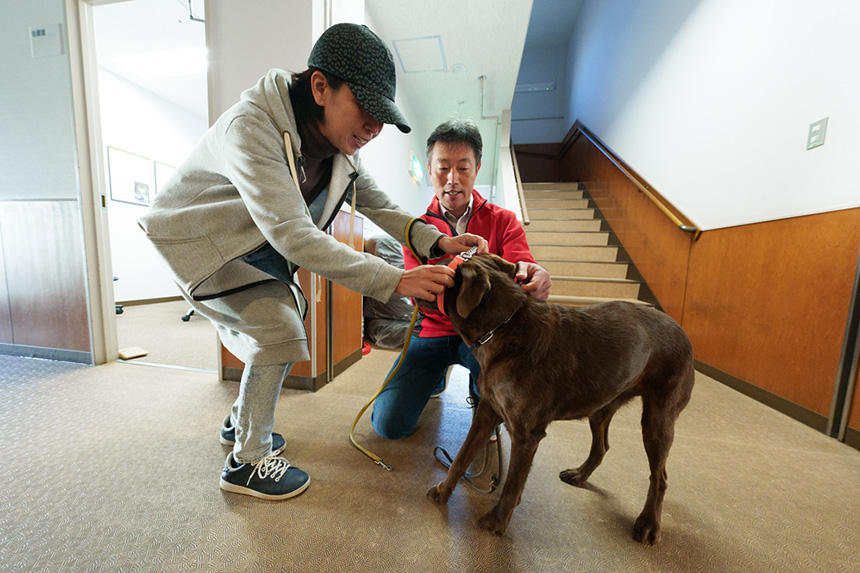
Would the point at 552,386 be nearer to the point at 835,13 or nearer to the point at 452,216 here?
the point at 452,216

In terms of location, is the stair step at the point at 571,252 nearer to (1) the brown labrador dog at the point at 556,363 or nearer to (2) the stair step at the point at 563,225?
(2) the stair step at the point at 563,225

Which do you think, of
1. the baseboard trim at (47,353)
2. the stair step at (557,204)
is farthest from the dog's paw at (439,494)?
the stair step at (557,204)

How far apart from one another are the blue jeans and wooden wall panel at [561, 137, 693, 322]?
2903 mm

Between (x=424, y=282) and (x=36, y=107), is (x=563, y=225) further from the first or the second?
(x=36, y=107)

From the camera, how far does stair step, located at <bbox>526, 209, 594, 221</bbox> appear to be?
573cm

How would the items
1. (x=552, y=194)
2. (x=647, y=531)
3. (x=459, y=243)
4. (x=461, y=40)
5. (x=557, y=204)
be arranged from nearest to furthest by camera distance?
(x=647, y=531) < (x=459, y=243) < (x=461, y=40) < (x=557, y=204) < (x=552, y=194)

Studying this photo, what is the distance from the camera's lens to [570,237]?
16.6ft

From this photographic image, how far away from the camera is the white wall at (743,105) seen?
6.53 feet

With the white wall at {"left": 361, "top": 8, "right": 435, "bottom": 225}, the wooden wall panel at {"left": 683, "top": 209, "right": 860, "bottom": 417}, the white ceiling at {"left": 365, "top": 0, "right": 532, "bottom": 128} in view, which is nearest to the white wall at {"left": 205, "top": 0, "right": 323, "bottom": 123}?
the white wall at {"left": 361, "top": 8, "right": 435, "bottom": 225}

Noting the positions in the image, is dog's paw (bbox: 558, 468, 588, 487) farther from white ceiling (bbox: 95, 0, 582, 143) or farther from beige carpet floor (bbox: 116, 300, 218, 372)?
white ceiling (bbox: 95, 0, 582, 143)

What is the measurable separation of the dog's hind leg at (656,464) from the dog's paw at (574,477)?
0.25m

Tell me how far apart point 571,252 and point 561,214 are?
4.39 feet

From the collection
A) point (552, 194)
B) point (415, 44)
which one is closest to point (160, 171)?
point (415, 44)

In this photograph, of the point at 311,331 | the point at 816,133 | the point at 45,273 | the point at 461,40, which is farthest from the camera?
the point at 461,40
